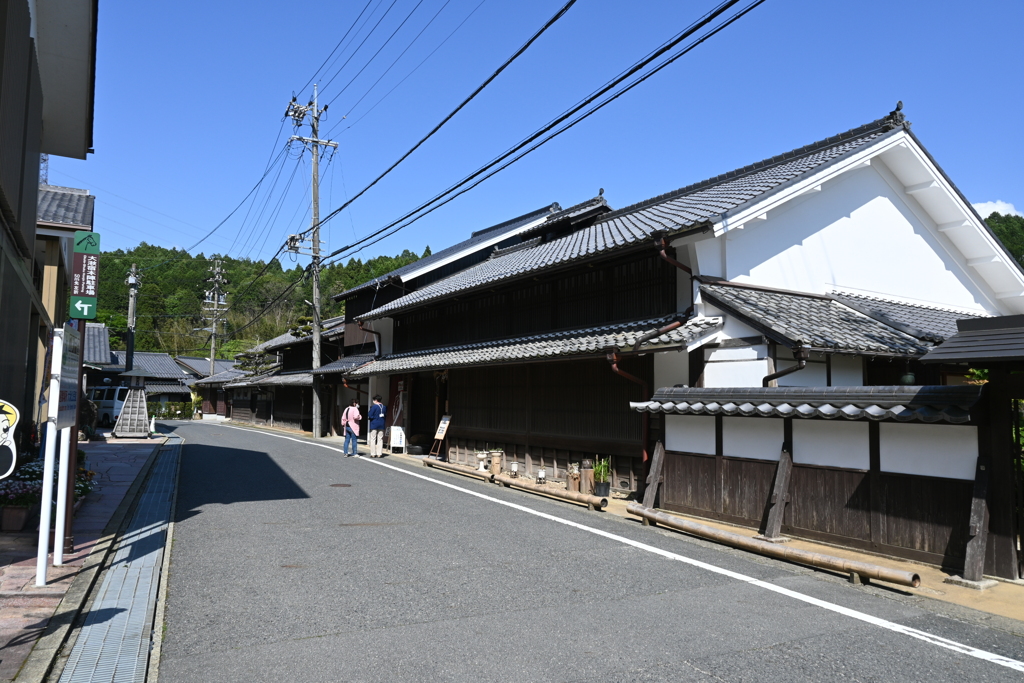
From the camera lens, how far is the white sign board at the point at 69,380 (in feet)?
21.4

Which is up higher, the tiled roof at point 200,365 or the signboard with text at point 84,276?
the tiled roof at point 200,365

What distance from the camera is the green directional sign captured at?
24.0ft

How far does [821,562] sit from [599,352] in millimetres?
5824

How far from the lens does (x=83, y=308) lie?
742 centimetres

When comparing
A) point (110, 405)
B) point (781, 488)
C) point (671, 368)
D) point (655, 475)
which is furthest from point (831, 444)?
point (110, 405)

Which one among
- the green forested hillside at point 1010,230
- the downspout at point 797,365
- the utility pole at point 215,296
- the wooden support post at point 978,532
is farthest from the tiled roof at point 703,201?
the utility pole at point 215,296

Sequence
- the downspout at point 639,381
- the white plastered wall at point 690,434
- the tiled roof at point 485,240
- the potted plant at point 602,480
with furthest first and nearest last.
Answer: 1. the tiled roof at point 485,240
2. the potted plant at point 602,480
3. the downspout at point 639,381
4. the white plastered wall at point 690,434

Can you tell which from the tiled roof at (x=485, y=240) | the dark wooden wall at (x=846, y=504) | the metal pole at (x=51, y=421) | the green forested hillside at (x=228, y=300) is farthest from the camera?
the green forested hillside at (x=228, y=300)

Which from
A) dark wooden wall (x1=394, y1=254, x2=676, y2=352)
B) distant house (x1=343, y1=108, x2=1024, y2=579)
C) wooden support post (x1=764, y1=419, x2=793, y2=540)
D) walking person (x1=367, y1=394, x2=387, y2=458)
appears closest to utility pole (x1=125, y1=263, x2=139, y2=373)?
walking person (x1=367, y1=394, x2=387, y2=458)

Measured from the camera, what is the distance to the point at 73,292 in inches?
293

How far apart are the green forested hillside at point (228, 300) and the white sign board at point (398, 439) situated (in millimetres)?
47502

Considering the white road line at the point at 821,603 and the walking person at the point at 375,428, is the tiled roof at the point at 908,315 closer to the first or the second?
the white road line at the point at 821,603

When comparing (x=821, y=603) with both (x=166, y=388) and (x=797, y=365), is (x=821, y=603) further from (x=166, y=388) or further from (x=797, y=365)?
(x=166, y=388)

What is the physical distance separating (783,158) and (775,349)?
7601mm
